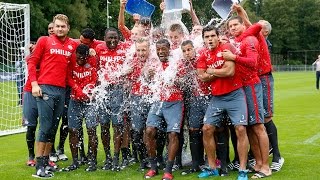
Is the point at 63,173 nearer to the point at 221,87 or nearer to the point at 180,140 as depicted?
the point at 180,140

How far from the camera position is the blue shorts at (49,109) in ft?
24.9

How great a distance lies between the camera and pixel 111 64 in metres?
8.07

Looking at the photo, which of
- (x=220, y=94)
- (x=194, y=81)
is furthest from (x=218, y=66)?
(x=194, y=81)

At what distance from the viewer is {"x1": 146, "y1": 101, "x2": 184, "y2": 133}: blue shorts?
739 cm

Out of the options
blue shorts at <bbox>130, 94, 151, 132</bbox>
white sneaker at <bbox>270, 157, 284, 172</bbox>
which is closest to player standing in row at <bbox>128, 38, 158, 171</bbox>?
blue shorts at <bbox>130, 94, 151, 132</bbox>

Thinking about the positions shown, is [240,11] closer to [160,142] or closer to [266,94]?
[266,94]

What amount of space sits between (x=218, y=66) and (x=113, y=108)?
1888mm

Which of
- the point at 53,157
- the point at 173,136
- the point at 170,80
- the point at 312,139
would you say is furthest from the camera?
the point at 312,139

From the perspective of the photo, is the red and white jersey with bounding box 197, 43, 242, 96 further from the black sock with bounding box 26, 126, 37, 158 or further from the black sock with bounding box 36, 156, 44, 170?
the black sock with bounding box 26, 126, 37, 158

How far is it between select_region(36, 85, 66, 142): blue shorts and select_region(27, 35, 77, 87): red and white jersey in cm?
11

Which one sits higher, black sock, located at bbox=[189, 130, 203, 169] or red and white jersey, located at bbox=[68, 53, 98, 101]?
red and white jersey, located at bbox=[68, 53, 98, 101]

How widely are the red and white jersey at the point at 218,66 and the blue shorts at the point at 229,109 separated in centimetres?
8

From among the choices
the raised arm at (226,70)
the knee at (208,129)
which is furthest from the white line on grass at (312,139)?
the raised arm at (226,70)

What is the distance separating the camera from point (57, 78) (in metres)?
7.66
